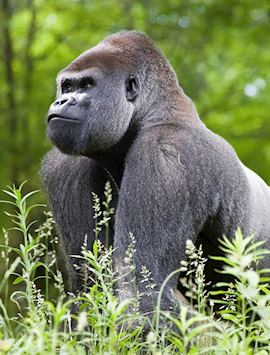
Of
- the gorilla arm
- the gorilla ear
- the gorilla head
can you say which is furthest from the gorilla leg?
the gorilla arm

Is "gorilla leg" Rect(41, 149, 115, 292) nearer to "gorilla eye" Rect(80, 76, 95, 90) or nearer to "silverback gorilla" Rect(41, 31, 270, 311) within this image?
"silverback gorilla" Rect(41, 31, 270, 311)

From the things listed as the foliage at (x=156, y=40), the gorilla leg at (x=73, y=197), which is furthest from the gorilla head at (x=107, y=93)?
the foliage at (x=156, y=40)

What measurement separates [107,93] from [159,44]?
A: 5.05m

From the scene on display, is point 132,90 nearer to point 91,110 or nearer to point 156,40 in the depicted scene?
point 91,110

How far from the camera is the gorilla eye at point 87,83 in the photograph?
469 cm

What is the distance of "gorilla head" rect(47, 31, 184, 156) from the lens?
4.54 metres

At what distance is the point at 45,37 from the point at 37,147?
1.56 m

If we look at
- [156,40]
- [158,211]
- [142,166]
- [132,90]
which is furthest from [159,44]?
[158,211]

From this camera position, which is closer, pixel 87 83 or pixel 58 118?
pixel 58 118

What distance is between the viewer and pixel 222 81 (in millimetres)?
10883

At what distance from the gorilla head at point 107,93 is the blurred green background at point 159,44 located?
4.15 m

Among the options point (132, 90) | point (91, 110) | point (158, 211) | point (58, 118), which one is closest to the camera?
point (158, 211)

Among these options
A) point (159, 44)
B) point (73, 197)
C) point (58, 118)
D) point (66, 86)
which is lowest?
point (73, 197)

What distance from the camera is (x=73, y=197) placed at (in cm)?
485
